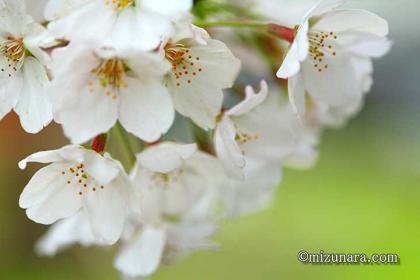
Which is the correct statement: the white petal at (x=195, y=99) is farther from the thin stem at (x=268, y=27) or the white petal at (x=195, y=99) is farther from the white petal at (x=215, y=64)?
the thin stem at (x=268, y=27)

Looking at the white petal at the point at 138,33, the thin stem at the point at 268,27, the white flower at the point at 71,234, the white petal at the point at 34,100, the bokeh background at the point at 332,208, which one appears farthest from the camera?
the bokeh background at the point at 332,208

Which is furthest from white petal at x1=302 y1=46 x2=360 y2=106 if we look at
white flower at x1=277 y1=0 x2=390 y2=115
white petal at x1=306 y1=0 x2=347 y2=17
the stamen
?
the stamen

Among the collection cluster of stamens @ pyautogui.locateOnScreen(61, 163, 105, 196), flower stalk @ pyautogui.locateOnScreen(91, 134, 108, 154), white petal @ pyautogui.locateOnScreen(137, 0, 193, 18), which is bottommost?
cluster of stamens @ pyautogui.locateOnScreen(61, 163, 105, 196)

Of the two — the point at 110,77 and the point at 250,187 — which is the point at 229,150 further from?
the point at 250,187

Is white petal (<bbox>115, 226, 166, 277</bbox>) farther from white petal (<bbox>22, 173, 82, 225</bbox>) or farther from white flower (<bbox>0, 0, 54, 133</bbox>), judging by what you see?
white flower (<bbox>0, 0, 54, 133</bbox>)

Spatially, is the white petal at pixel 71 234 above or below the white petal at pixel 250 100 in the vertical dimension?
below

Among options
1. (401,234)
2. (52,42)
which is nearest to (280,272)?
(401,234)

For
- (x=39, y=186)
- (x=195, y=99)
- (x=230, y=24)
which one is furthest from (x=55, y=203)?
(x=230, y=24)

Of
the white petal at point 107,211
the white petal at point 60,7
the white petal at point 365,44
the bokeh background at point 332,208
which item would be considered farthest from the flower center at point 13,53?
the bokeh background at point 332,208
